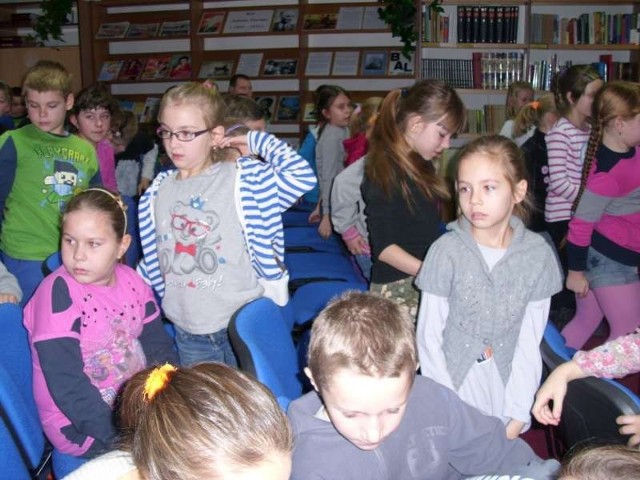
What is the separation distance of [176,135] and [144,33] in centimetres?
587

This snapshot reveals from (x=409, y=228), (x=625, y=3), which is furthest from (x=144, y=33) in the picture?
(x=409, y=228)

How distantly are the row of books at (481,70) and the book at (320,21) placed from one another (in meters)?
1.06

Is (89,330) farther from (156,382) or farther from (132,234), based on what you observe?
(132,234)

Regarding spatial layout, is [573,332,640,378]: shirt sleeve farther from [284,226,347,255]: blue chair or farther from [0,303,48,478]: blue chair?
[284,226,347,255]: blue chair

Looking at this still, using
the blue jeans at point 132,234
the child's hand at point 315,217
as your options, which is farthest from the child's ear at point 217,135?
the child's hand at point 315,217

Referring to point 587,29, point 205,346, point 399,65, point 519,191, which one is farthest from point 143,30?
point 519,191

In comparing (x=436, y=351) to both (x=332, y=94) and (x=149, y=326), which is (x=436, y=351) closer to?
(x=149, y=326)

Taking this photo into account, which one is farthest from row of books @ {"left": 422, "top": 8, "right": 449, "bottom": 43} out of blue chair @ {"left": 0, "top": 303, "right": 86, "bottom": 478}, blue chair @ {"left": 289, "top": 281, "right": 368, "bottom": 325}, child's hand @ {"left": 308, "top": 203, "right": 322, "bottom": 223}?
blue chair @ {"left": 0, "top": 303, "right": 86, "bottom": 478}

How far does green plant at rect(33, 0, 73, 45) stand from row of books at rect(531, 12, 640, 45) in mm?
4989

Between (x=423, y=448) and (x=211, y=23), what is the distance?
656 centimetres

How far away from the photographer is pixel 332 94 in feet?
14.6

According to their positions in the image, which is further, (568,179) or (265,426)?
(568,179)

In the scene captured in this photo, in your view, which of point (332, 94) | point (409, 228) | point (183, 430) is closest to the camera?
point (183, 430)

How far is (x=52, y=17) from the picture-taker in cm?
691
